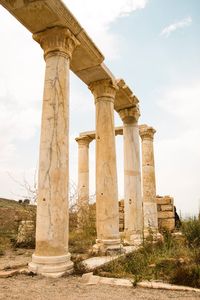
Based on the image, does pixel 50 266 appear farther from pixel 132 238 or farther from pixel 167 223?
pixel 167 223

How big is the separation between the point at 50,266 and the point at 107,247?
3.41 m

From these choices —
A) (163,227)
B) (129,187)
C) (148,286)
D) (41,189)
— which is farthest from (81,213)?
(148,286)

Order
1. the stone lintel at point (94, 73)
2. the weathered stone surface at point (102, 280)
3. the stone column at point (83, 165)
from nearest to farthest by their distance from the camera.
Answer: the weathered stone surface at point (102, 280) < the stone lintel at point (94, 73) < the stone column at point (83, 165)

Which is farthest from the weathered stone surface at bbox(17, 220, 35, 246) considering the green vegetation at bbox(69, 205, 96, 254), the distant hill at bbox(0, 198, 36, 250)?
the green vegetation at bbox(69, 205, 96, 254)

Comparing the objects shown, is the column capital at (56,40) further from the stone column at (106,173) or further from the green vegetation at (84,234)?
the green vegetation at (84,234)

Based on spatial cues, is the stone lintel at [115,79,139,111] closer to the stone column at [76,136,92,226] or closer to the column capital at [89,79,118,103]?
the column capital at [89,79,118,103]

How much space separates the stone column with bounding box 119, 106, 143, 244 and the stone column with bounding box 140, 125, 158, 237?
434cm

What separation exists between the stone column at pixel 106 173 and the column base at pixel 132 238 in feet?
7.87

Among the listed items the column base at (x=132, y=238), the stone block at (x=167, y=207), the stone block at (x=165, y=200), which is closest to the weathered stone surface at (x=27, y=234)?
the column base at (x=132, y=238)

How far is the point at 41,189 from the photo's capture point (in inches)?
295

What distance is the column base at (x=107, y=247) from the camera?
9719mm

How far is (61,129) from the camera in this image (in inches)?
312

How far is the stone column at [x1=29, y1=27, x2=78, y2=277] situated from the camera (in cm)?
711

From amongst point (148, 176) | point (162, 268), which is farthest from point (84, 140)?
point (162, 268)
